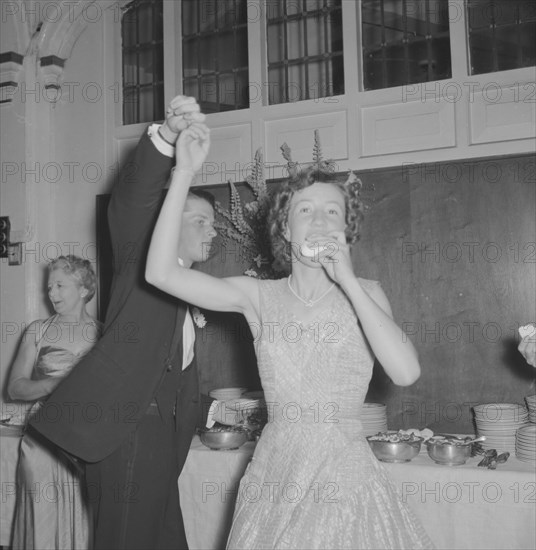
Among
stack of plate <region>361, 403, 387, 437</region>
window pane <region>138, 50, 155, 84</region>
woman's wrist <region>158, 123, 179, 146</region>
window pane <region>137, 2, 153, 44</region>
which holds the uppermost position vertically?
window pane <region>137, 2, 153, 44</region>

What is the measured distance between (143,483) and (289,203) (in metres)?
1.04

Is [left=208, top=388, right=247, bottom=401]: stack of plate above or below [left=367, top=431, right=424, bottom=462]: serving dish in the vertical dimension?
above

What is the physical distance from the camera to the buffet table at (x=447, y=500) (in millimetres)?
2799

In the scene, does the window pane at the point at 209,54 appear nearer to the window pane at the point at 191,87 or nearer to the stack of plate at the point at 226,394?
the window pane at the point at 191,87

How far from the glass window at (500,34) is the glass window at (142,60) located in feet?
7.05

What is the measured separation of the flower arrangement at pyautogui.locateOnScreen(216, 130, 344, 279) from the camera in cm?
400

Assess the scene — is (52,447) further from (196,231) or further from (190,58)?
(190,58)

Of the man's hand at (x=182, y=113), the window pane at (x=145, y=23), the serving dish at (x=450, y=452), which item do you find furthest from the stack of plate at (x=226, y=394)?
the window pane at (x=145, y=23)

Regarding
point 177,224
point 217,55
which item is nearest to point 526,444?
point 177,224

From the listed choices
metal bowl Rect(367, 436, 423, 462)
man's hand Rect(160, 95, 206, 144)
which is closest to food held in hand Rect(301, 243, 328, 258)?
man's hand Rect(160, 95, 206, 144)

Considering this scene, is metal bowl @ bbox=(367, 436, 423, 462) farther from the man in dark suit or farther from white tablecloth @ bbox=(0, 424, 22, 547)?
white tablecloth @ bbox=(0, 424, 22, 547)

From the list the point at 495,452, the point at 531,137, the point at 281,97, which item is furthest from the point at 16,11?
the point at 495,452

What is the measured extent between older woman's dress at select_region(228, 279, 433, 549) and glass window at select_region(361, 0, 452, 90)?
2.67 m

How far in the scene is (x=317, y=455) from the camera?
6.22ft
